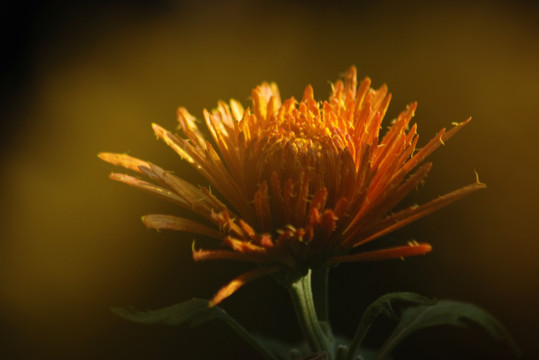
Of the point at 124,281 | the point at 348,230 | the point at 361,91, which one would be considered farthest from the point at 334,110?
the point at 124,281

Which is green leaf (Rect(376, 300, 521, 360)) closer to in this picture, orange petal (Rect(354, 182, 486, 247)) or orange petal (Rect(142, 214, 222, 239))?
orange petal (Rect(354, 182, 486, 247))

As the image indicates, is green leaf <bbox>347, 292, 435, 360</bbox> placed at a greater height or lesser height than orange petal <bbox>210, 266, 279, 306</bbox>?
lesser

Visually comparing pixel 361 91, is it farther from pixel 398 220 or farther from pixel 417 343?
pixel 417 343

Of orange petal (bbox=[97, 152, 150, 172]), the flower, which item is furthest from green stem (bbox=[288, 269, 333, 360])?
orange petal (bbox=[97, 152, 150, 172])

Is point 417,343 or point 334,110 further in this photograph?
point 417,343

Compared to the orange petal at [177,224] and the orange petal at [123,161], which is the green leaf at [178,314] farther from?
the orange petal at [123,161]

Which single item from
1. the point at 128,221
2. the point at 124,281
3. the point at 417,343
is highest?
the point at 128,221
